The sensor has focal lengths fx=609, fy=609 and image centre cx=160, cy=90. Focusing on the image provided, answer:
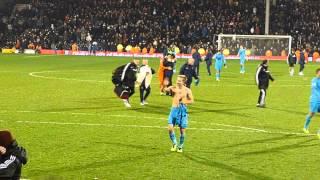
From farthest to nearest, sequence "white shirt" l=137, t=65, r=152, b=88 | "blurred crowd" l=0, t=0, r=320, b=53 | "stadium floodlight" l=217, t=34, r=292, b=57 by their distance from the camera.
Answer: "blurred crowd" l=0, t=0, r=320, b=53 → "stadium floodlight" l=217, t=34, r=292, b=57 → "white shirt" l=137, t=65, r=152, b=88

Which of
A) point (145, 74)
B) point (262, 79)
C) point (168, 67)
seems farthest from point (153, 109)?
point (262, 79)

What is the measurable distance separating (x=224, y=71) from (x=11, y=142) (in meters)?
37.9

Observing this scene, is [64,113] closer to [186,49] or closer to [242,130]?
[242,130]

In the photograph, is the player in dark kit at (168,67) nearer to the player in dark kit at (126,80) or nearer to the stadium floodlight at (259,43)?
the player in dark kit at (126,80)

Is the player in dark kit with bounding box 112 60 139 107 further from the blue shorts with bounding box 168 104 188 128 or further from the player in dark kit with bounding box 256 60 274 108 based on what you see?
the blue shorts with bounding box 168 104 188 128

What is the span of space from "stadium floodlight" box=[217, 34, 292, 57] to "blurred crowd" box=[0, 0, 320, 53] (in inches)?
112

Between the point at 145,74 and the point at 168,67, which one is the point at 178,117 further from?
the point at 168,67

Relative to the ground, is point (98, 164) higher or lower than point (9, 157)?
lower

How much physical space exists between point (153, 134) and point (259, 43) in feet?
139

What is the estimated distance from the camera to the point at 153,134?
18.4 m

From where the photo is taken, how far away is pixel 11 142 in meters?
8.94

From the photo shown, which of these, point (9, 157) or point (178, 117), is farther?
point (178, 117)

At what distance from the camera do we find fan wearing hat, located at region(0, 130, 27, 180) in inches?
347

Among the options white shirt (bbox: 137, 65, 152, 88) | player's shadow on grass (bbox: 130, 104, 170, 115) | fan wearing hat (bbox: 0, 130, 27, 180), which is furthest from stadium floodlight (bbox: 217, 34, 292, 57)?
fan wearing hat (bbox: 0, 130, 27, 180)
